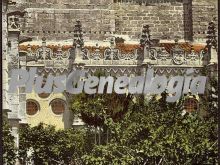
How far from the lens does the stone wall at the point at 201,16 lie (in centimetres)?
4069

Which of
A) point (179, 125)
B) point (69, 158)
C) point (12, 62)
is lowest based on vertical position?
point (69, 158)

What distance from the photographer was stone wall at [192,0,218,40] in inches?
1602

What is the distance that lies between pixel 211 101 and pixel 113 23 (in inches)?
736

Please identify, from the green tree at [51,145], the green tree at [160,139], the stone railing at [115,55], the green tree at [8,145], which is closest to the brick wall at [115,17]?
the stone railing at [115,55]

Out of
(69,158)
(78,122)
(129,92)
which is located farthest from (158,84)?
(78,122)

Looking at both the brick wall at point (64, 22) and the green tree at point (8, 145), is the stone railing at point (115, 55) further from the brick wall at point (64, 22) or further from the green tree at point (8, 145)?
the green tree at point (8, 145)

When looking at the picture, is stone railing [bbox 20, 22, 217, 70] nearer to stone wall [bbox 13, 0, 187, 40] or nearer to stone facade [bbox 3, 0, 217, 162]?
stone facade [bbox 3, 0, 217, 162]

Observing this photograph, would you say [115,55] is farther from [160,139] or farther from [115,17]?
[160,139]

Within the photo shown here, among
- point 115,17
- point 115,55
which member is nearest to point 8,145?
point 115,55

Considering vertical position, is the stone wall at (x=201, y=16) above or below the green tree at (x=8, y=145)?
above

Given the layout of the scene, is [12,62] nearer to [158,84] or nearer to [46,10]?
[158,84]

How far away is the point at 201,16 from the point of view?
40.8m

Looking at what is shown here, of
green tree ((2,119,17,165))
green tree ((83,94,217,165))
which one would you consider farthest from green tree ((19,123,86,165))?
green tree ((2,119,17,165))

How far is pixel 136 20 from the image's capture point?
4112 centimetres
